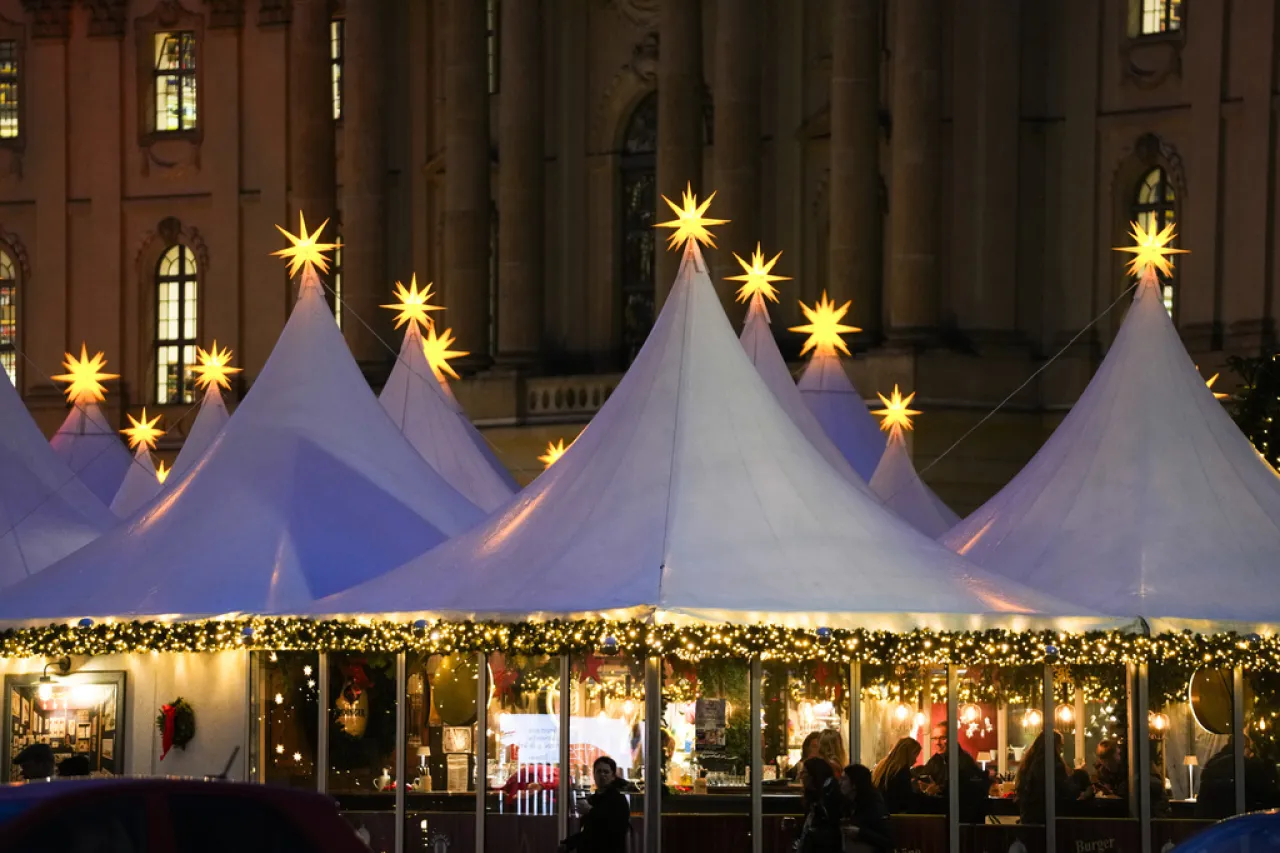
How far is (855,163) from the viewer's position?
46.6 m

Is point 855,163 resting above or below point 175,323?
above

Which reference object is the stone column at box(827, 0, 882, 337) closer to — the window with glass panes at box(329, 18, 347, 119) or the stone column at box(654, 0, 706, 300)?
the stone column at box(654, 0, 706, 300)

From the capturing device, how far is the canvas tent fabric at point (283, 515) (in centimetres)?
2544

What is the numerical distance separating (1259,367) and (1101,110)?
1586 centimetres

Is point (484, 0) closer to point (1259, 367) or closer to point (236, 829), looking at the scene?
point (1259, 367)

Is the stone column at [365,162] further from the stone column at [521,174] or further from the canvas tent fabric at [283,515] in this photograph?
the canvas tent fabric at [283,515]

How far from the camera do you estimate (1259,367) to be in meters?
31.2

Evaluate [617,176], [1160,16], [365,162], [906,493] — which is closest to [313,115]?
[365,162]

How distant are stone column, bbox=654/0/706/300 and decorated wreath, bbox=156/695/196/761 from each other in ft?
74.7

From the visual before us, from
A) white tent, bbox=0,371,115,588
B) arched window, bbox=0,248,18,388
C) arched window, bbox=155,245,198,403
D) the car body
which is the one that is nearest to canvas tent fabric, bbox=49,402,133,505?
white tent, bbox=0,371,115,588

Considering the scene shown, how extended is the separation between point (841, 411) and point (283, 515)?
13.1m

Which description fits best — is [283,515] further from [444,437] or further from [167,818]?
[167,818]

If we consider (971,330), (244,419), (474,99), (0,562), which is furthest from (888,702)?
(474,99)

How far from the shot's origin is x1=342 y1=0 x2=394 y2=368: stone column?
52031mm
